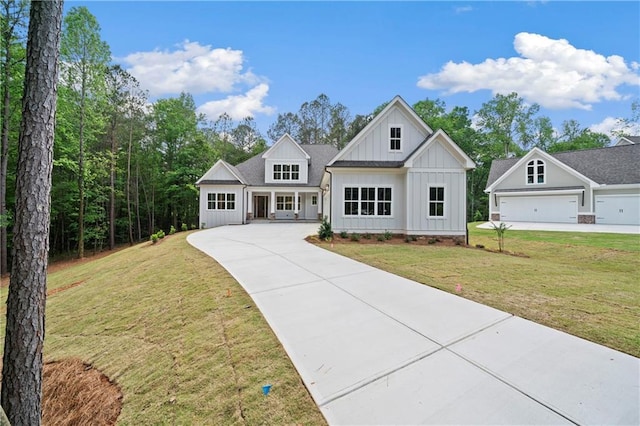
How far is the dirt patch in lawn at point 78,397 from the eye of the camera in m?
2.70

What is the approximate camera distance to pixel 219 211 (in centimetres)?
1939

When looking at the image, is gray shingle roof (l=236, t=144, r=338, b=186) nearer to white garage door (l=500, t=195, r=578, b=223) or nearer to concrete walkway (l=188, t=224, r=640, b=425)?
white garage door (l=500, t=195, r=578, b=223)

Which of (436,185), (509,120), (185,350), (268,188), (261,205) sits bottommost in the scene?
(185,350)

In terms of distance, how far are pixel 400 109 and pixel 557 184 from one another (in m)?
17.6

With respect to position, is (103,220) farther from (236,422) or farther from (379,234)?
(236,422)

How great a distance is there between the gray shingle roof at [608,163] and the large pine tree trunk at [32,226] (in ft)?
94.5

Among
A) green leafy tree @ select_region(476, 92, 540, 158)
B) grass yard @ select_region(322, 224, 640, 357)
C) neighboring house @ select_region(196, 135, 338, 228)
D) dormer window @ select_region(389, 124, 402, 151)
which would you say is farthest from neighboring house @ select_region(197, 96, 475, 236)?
green leafy tree @ select_region(476, 92, 540, 158)

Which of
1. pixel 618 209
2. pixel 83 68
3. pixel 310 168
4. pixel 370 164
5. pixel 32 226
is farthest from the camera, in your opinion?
pixel 310 168

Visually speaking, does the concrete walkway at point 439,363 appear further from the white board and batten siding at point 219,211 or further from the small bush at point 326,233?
the white board and batten siding at point 219,211

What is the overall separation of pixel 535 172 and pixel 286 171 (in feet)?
67.4

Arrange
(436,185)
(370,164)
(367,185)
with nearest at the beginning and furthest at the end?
(436,185) < (370,164) < (367,185)

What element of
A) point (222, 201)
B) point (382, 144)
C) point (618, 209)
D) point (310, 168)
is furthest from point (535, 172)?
point (222, 201)

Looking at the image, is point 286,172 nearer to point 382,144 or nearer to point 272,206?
point 272,206

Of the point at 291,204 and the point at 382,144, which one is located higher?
the point at 382,144
